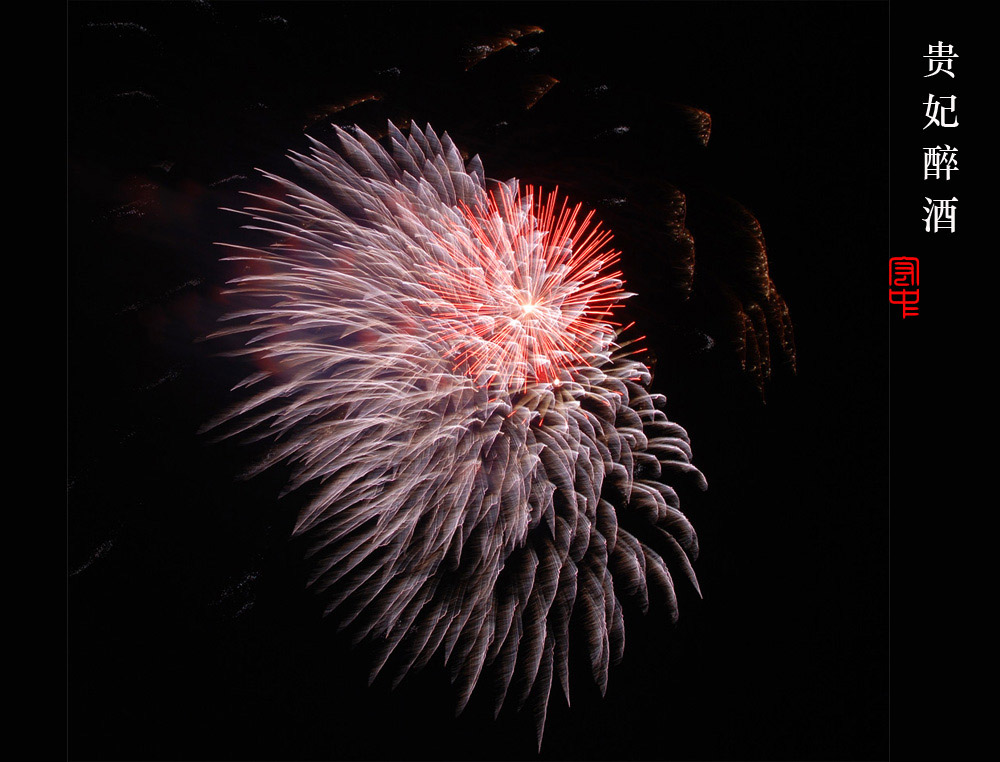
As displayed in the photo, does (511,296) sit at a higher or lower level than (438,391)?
higher

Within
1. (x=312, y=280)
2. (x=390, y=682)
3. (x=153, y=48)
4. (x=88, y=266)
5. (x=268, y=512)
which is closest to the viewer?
(x=312, y=280)

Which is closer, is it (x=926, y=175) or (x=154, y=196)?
(x=154, y=196)

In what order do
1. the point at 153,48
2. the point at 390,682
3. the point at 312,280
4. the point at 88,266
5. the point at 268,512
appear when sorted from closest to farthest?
the point at 312,280
the point at 153,48
the point at 88,266
the point at 268,512
the point at 390,682

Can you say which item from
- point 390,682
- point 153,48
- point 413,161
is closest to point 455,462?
point 413,161

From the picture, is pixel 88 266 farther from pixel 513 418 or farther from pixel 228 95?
pixel 513 418
